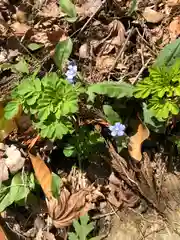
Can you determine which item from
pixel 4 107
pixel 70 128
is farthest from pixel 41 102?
pixel 4 107

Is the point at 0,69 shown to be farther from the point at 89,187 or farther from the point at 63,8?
the point at 89,187

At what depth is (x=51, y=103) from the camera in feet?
6.82

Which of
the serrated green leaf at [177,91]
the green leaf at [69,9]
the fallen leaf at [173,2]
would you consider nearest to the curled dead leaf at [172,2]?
the fallen leaf at [173,2]

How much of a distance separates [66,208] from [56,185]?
0.11 m

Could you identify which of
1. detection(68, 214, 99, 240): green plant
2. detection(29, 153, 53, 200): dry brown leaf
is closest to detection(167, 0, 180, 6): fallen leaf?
detection(29, 153, 53, 200): dry brown leaf

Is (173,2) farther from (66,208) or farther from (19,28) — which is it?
(66,208)

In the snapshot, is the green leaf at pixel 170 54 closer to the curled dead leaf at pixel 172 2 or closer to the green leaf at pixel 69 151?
the curled dead leaf at pixel 172 2

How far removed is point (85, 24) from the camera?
8.13 feet

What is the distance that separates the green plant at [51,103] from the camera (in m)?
2.07

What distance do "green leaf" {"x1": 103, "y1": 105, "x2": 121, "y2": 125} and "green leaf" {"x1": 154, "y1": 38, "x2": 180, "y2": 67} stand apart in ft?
0.93

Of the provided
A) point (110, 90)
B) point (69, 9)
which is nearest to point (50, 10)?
point (69, 9)

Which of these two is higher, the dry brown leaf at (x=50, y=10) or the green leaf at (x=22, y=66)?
the dry brown leaf at (x=50, y=10)

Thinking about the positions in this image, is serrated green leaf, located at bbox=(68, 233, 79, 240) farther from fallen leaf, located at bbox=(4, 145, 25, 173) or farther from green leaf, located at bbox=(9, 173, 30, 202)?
fallen leaf, located at bbox=(4, 145, 25, 173)

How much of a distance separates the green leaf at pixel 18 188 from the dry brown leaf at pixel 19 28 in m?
0.70
